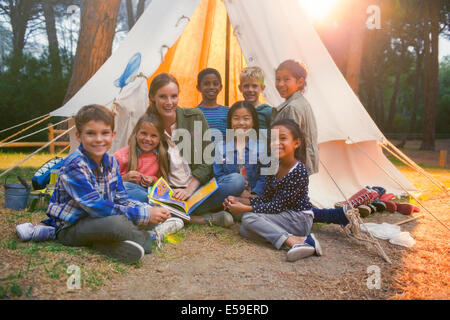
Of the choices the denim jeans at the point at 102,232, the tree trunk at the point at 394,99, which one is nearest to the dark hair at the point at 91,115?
the denim jeans at the point at 102,232

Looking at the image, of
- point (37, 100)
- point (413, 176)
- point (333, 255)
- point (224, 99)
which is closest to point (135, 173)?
point (333, 255)

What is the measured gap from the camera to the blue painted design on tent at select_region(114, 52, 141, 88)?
313cm

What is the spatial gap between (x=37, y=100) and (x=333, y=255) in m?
8.10

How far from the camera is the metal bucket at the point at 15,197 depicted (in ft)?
8.91

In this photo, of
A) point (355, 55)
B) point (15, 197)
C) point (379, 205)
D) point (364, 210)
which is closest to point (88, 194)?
point (15, 197)

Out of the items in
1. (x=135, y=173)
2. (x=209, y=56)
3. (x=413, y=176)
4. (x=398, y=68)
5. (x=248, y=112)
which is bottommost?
(x=413, y=176)

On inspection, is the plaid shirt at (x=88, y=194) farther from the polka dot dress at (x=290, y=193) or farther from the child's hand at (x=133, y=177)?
the polka dot dress at (x=290, y=193)

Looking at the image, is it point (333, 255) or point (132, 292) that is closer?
point (132, 292)

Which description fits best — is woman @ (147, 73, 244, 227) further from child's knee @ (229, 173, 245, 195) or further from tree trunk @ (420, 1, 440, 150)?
tree trunk @ (420, 1, 440, 150)

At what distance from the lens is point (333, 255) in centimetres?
208

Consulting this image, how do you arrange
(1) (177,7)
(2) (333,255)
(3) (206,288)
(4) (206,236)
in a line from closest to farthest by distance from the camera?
(3) (206,288) < (2) (333,255) < (4) (206,236) < (1) (177,7)

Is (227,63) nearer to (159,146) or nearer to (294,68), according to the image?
(294,68)

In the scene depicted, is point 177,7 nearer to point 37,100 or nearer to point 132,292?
point 132,292
